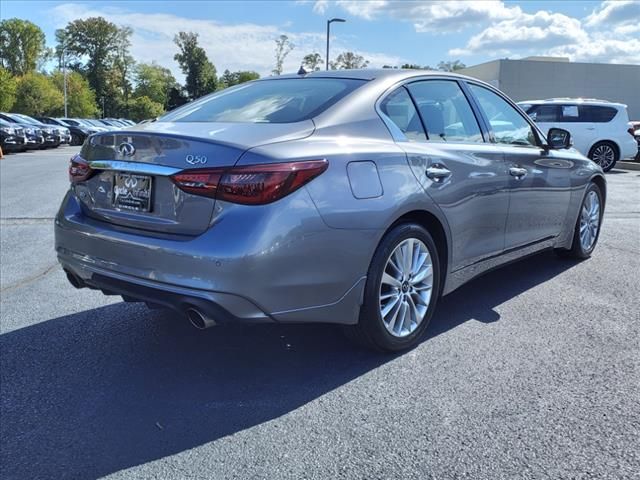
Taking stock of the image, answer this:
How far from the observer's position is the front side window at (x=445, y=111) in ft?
12.3

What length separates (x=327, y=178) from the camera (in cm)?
293

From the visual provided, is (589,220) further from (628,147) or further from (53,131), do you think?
(53,131)

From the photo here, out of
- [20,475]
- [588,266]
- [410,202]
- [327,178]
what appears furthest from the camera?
[588,266]

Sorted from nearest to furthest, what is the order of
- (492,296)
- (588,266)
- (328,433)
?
(328,433) < (492,296) < (588,266)

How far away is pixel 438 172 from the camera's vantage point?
11.6 ft

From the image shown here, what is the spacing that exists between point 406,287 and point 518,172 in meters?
1.45

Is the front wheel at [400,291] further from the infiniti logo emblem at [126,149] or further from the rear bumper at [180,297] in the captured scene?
the infiniti logo emblem at [126,149]

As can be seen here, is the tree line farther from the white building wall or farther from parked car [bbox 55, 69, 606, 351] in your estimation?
parked car [bbox 55, 69, 606, 351]

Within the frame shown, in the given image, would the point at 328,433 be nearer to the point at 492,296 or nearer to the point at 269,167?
the point at 269,167

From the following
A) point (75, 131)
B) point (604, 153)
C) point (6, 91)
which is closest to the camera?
point (604, 153)

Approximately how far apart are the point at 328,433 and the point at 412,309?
1097 mm

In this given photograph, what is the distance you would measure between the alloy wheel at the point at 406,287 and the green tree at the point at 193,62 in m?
80.7

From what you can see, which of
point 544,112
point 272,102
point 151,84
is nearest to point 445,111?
point 272,102

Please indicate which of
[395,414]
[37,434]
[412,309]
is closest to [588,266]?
[412,309]
